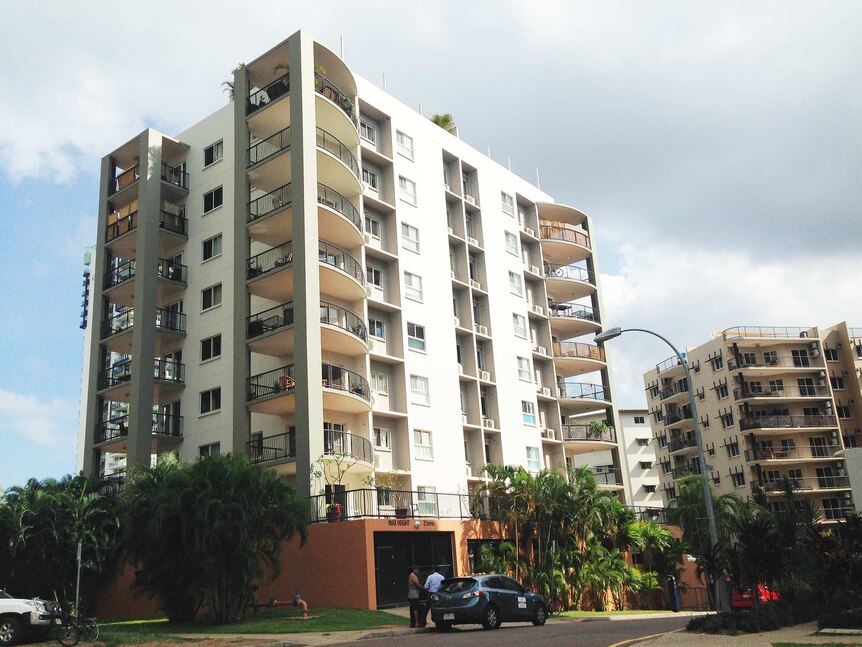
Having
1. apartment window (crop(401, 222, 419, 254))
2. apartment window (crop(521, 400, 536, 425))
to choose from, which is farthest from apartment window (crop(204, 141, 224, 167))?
apartment window (crop(521, 400, 536, 425))

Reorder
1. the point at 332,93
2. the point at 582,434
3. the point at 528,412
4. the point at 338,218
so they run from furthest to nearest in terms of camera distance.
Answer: the point at 582,434
the point at 528,412
the point at 332,93
the point at 338,218

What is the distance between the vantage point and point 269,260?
131ft

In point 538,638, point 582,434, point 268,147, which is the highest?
point 268,147

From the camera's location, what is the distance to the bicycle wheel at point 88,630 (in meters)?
20.8

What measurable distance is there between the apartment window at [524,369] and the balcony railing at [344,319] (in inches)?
566

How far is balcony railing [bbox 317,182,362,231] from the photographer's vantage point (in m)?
40.1

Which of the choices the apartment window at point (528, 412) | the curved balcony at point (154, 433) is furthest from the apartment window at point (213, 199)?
the apartment window at point (528, 412)

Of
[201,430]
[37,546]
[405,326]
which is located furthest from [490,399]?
[37,546]

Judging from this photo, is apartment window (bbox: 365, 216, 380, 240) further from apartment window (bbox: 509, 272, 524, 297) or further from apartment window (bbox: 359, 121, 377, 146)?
apartment window (bbox: 509, 272, 524, 297)

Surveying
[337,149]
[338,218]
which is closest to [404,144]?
[337,149]

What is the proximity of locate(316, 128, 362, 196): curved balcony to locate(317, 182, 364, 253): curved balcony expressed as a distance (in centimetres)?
58

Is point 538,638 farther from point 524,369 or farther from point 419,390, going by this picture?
point 524,369

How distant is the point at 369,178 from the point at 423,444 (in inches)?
561

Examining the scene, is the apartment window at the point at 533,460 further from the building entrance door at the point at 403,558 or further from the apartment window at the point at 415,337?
the building entrance door at the point at 403,558
